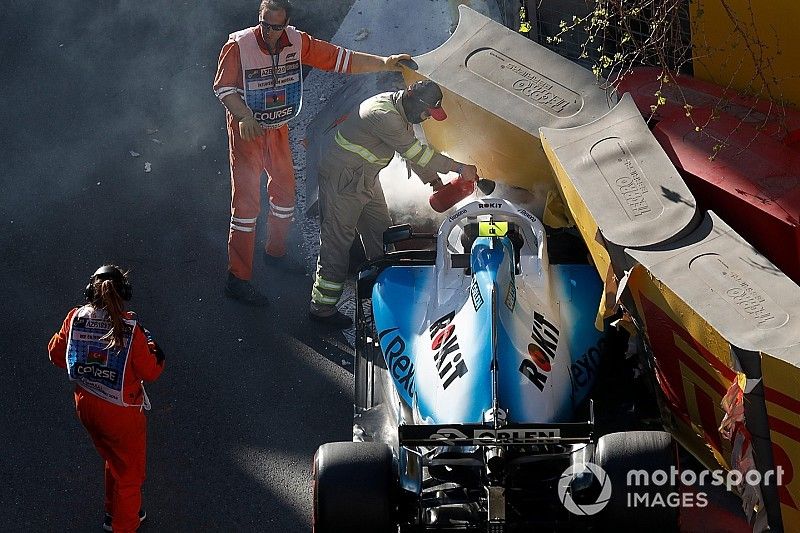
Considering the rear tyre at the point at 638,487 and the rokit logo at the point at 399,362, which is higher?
the rokit logo at the point at 399,362

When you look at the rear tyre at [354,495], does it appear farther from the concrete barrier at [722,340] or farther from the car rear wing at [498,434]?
the concrete barrier at [722,340]

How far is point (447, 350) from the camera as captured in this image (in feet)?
19.8

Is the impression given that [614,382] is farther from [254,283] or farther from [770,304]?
[254,283]

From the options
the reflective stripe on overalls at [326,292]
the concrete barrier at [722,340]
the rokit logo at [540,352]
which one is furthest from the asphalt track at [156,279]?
the rokit logo at [540,352]

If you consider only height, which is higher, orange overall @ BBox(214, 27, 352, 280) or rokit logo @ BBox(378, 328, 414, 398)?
orange overall @ BBox(214, 27, 352, 280)

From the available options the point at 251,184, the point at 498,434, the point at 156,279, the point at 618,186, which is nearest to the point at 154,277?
the point at 156,279

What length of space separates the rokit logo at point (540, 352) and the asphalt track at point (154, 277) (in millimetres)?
1528

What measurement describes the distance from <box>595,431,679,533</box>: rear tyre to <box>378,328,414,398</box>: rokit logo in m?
1.25

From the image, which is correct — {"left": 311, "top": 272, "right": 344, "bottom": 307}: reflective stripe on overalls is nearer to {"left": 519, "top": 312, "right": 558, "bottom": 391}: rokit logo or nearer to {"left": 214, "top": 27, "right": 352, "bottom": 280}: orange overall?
{"left": 214, "top": 27, "right": 352, "bottom": 280}: orange overall

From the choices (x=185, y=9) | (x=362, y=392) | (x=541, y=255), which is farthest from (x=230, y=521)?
(x=185, y=9)

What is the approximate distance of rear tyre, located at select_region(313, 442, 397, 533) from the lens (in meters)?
5.38

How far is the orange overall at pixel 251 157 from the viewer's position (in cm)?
761

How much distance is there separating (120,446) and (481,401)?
1954mm

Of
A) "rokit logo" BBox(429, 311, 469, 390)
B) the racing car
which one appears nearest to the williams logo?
the racing car
